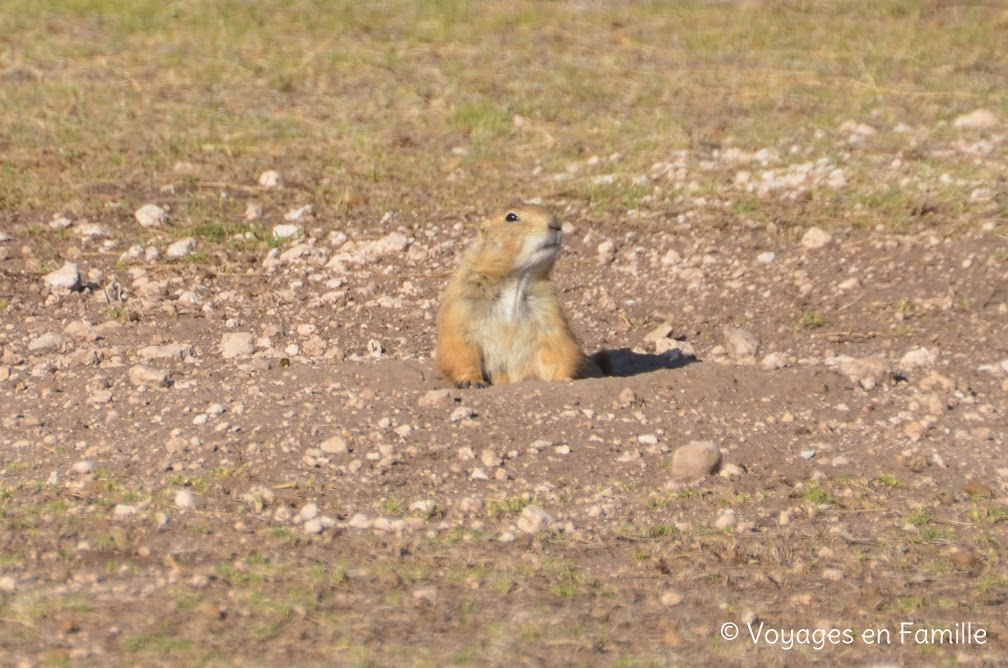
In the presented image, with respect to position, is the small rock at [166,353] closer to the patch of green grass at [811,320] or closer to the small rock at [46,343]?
the small rock at [46,343]

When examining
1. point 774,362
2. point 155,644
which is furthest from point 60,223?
point 155,644

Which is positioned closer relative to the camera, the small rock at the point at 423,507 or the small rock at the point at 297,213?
the small rock at the point at 423,507

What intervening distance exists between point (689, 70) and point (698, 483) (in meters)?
5.76

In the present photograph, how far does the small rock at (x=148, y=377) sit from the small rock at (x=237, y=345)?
637 millimetres

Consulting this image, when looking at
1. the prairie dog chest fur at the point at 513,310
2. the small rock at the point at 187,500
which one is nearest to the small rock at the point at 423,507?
the small rock at the point at 187,500

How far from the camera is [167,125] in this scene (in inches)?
346

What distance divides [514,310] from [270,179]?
2.86m

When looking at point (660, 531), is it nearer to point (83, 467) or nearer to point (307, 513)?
point (307, 513)

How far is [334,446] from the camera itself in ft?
15.5

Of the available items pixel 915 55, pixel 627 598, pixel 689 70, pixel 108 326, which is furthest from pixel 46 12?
pixel 627 598

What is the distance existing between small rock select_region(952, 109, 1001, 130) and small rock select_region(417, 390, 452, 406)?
4812 millimetres

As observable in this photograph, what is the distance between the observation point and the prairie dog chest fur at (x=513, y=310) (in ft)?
18.3

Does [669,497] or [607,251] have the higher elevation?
[669,497]

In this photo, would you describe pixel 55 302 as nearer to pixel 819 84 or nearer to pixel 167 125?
pixel 167 125
